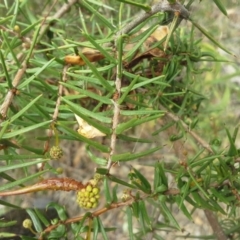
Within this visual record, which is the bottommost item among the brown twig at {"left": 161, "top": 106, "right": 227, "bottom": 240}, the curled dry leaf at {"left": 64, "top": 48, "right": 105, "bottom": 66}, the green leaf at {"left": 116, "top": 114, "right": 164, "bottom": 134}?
the brown twig at {"left": 161, "top": 106, "right": 227, "bottom": 240}

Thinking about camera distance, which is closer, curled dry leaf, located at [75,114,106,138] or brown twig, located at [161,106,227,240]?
curled dry leaf, located at [75,114,106,138]

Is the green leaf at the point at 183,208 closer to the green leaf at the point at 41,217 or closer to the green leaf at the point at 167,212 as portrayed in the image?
the green leaf at the point at 167,212

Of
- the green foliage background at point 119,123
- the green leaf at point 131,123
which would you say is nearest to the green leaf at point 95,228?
the green foliage background at point 119,123

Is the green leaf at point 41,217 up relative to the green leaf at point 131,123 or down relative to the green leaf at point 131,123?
down

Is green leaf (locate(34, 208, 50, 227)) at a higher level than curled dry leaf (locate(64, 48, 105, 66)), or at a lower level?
lower

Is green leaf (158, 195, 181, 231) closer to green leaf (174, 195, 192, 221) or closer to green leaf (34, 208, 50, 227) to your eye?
green leaf (174, 195, 192, 221)

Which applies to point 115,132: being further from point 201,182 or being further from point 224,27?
point 224,27

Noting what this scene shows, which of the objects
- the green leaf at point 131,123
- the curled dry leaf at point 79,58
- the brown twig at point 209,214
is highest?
the curled dry leaf at point 79,58

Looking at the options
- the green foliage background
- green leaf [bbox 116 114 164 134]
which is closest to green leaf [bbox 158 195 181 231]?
the green foliage background

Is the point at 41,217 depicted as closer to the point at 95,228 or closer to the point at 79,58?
the point at 95,228

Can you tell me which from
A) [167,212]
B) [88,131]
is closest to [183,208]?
[167,212]

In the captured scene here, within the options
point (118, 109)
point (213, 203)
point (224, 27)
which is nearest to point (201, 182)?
point (213, 203)
